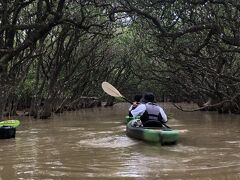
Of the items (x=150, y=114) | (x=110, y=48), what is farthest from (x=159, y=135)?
(x=110, y=48)

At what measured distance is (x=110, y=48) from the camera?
3144 cm

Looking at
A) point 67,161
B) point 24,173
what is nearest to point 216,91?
point 67,161

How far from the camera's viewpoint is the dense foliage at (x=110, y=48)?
12791 millimetres

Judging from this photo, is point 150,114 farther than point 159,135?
Yes

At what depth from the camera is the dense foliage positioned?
1279cm

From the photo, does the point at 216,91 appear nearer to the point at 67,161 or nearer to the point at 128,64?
the point at 67,161

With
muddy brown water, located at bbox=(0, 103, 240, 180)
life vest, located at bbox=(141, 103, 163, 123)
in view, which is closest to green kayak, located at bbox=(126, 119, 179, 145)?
muddy brown water, located at bbox=(0, 103, 240, 180)

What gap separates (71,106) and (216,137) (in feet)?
66.3

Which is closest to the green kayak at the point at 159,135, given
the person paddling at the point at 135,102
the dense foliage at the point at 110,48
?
the dense foliage at the point at 110,48

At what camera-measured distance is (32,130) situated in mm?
16641

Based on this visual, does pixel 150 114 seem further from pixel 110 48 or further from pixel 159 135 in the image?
pixel 110 48

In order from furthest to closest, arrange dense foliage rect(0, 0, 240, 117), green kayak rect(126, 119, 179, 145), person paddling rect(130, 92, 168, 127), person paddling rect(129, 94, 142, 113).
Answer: person paddling rect(129, 94, 142, 113)
dense foliage rect(0, 0, 240, 117)
person paddling rect(130, 92, 168, 127)
green kayak rect(126, 119, 179, 145)

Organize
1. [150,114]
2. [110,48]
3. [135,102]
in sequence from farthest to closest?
1. [110,48]
2. [135,102]
3. [150,114]

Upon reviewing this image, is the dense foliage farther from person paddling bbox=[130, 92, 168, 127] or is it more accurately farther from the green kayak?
the green kayak
